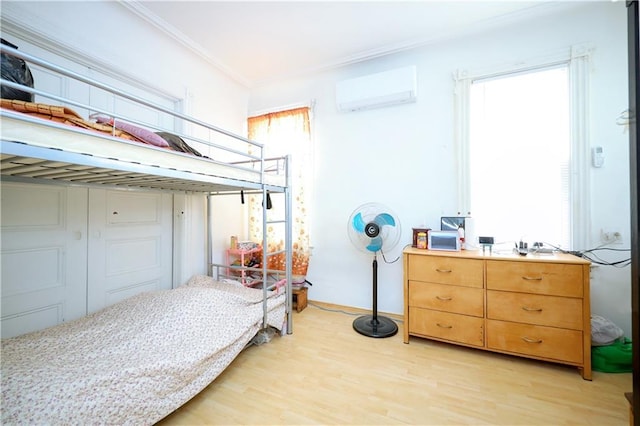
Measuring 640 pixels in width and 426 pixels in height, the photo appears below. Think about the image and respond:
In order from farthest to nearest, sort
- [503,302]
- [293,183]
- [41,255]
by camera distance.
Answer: [293,183], [503,302], [41,255]

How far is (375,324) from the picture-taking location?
238 cm

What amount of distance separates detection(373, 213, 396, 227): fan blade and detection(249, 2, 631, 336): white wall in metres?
0.43

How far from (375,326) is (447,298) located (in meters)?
0.72

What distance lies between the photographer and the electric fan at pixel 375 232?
2291 millimetres

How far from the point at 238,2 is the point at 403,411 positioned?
3185 mm

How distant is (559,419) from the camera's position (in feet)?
4.49

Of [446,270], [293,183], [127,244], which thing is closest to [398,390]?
[446,270]

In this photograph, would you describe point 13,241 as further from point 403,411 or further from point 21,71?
point 403,411

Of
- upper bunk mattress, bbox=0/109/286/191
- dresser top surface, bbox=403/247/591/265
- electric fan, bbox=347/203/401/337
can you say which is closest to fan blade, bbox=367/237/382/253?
electric fan, bbox=347/203/401/337

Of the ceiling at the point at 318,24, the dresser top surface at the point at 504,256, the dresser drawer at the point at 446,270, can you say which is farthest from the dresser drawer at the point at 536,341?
the ceiling at the point at 318,24

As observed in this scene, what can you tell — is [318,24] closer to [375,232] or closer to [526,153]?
[375,232]

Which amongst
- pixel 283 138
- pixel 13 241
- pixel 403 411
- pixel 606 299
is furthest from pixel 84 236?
pixel 606 299

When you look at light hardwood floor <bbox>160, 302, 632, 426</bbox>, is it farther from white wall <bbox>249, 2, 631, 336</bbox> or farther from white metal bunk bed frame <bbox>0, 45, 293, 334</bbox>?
white wall <bbox>249, 2, 631, 336</bbox>

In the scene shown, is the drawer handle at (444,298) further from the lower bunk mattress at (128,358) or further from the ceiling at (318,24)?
the ceiling at (318,24)
